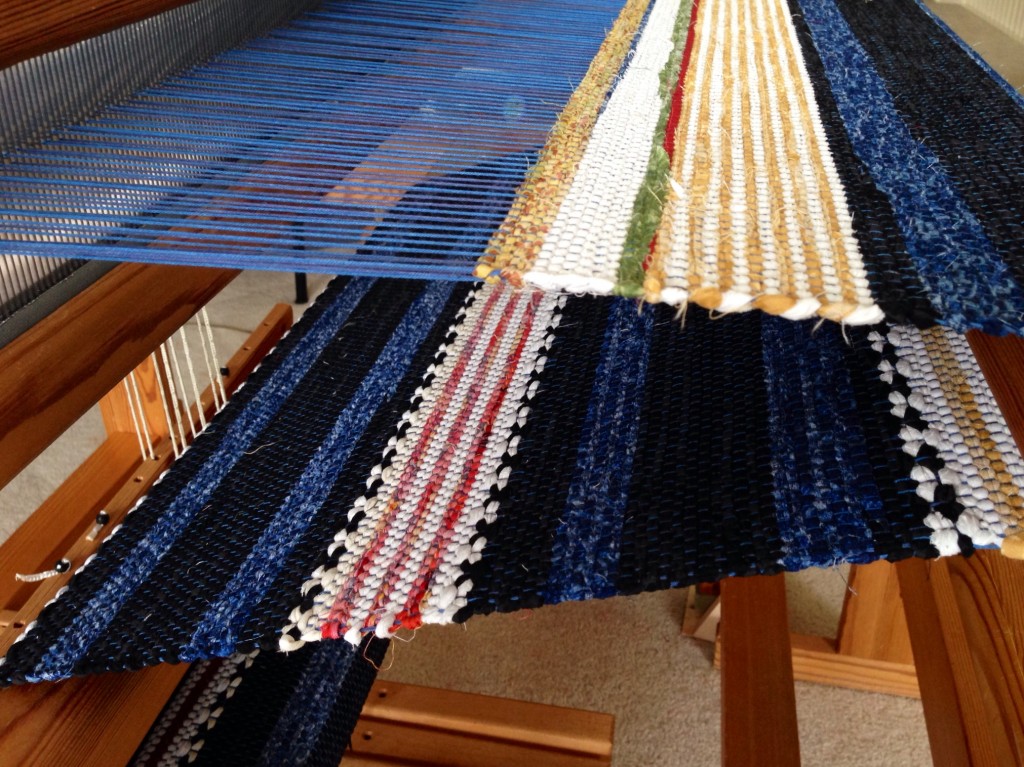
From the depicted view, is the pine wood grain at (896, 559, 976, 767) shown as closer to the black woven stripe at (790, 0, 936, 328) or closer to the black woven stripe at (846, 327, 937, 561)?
the black woven stripe at (846, 327, 937, 561)

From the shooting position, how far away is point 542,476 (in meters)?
0.78

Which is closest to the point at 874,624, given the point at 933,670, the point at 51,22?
the point at 933,670

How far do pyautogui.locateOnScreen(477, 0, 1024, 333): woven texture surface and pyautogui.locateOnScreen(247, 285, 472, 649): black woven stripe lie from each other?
314 millimetres

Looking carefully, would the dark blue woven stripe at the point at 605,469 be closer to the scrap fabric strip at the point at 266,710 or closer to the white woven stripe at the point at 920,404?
the white woven stripe at the point at 920,404

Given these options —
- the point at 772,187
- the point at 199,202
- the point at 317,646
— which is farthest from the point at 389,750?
the point at 772,187

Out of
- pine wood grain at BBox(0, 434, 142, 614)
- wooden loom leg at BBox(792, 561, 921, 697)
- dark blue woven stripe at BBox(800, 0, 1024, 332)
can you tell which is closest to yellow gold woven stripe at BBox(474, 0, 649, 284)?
dark blue woven stripe at BBox(800, 0, 1024, 332)

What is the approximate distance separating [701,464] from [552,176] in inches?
10.4

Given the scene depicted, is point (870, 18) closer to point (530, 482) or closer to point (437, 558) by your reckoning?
point (530, 482)

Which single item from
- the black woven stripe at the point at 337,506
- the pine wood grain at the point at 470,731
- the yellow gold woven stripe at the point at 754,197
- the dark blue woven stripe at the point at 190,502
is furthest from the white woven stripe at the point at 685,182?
the pine wood grain at the point at 470,731

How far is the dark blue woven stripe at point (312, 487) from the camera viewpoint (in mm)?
695

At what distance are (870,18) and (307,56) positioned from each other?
700mm

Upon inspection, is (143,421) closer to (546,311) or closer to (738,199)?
(546,311)

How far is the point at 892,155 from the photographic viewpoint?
73cm

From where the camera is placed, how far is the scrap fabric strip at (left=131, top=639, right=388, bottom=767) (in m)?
0.89
